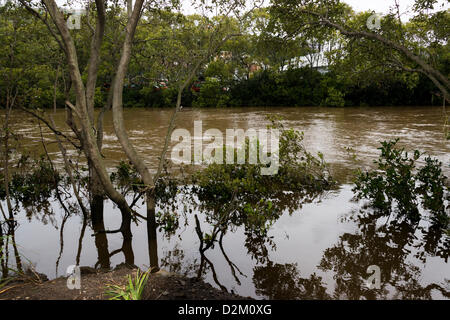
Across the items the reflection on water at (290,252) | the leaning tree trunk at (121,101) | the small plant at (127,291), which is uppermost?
the leaning tree trunk at (121,101)

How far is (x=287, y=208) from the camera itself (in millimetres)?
6914

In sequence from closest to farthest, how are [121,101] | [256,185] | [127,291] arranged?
[127,291] < [121,101] < [256,185]

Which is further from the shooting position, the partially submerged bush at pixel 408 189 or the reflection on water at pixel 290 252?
the partially submerged bush at pixel 408 189

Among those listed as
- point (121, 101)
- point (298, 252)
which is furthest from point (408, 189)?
point (121, 101)

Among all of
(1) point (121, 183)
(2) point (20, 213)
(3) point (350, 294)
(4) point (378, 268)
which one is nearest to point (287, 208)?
(4) point (378, 268)

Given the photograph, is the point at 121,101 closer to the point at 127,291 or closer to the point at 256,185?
the point at 127,291

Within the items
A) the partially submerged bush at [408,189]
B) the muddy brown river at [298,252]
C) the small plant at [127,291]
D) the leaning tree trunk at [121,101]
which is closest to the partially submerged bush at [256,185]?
the muddy brown river at [298,252]

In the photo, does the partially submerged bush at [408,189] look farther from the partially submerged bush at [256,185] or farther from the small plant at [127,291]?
the small plant at [127,291]

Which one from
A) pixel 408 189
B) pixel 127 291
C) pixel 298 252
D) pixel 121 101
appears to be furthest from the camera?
pixel 408 189

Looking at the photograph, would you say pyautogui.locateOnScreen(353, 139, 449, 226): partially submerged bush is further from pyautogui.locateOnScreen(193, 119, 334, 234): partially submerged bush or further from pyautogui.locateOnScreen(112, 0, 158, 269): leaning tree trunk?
pyautogui.locateOnScreen(112, 0, 158, 269): leaning tree trunk

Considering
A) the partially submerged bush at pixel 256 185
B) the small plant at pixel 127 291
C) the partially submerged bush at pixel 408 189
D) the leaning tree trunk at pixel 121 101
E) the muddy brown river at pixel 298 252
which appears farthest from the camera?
the partially submerged bush at pixel 256 185
